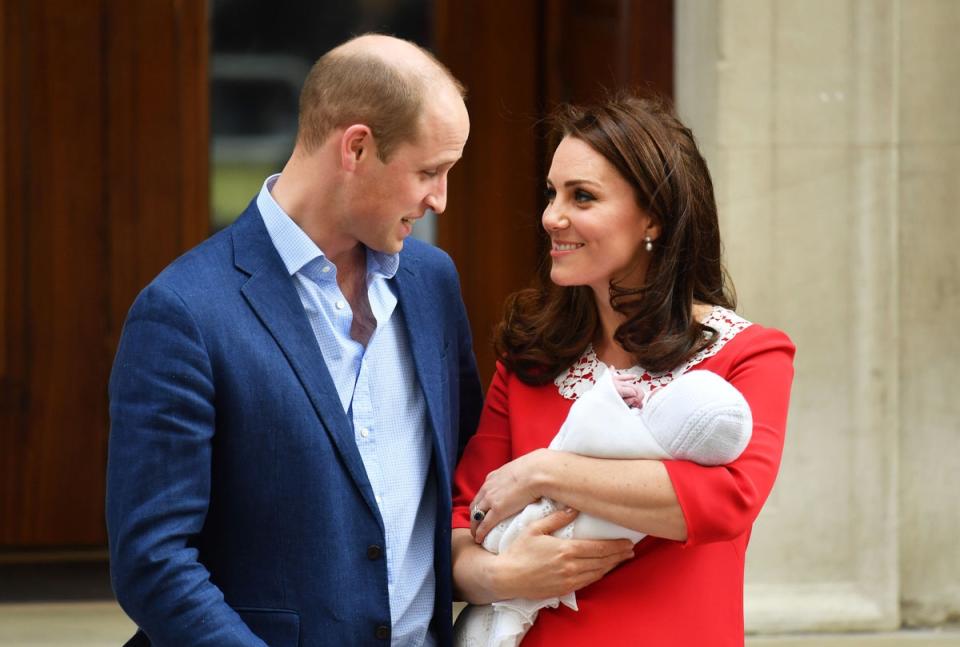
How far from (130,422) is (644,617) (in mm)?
980

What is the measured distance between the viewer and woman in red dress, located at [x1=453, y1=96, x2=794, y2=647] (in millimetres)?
2459

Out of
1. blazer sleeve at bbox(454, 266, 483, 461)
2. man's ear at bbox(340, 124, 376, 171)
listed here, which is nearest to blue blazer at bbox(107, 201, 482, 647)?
man's ear at bbox(340, 124, 376, 171)

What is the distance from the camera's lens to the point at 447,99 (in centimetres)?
250

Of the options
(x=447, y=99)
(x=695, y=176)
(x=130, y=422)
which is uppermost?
(x=447, y=99)

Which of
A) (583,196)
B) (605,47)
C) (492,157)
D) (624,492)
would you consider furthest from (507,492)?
(492,157)

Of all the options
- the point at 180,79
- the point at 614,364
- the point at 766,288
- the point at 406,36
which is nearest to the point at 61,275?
the point at 180,79

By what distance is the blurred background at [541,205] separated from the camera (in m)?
4.74

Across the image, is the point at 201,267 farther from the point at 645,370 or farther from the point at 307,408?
the point at 645,370

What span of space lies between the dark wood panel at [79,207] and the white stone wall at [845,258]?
1.91 metres

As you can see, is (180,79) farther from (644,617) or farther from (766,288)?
(644,617)

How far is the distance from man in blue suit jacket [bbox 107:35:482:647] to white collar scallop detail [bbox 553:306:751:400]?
11.1 inches

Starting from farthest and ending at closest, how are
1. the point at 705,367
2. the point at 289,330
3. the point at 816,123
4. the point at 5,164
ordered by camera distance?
the point at 5,164
the point at 816,123
the point at 705,367
the point at 289,330

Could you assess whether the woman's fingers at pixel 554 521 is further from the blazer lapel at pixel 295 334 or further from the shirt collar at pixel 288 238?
the shirt collar at pixel 288 238

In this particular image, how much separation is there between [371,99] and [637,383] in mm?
725
